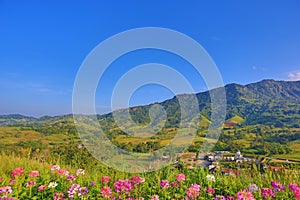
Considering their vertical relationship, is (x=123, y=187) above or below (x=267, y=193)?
above

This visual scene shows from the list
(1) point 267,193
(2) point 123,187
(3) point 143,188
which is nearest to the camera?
(1) point 267,193

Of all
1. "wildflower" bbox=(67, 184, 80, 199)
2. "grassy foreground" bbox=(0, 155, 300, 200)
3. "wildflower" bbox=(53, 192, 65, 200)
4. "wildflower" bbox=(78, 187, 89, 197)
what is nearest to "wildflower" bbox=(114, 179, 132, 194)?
"grassy foreground" bbox=(0, 155, 300, 200)

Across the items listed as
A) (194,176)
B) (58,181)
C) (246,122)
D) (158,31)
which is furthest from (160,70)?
(246,122)

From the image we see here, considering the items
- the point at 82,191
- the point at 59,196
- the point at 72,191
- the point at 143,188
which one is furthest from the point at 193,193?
the point at 59,196

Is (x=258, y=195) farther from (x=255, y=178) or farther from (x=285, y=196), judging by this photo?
(x=255, y=178)

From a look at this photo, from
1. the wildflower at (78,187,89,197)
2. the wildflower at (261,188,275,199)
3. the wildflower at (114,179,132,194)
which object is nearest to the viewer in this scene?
the wildflower at (261,188,275,199)

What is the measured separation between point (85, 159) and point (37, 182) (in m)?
2.90

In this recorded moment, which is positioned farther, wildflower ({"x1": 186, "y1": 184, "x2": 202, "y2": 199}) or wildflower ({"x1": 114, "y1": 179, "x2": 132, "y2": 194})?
wildflower ({"x1": 114, "y1": 179, "x2": 132, "y2": 194})

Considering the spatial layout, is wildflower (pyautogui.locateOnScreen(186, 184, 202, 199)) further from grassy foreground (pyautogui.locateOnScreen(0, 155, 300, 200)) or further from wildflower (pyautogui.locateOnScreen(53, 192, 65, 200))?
wildflower (pyautogui.locateOnScreen(53, 192, 65, 200))

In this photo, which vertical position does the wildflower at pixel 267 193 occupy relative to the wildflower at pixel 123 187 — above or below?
below

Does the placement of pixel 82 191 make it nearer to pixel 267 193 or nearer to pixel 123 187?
pixel 123 187

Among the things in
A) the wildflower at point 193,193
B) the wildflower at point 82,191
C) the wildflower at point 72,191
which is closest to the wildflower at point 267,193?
the wildflower at point 193,193

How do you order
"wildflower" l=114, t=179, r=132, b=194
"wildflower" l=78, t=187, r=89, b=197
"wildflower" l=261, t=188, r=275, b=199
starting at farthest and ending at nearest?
"wildflower" l=114, t=179, r=132, b=194 → "wildflower" l=78, t=187, r=89, b=197 → "wildflower" l=261, t=188, r=275, b=199

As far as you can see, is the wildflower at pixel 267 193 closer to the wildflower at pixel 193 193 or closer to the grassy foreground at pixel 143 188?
the grassy foreground at pixel 143 188
